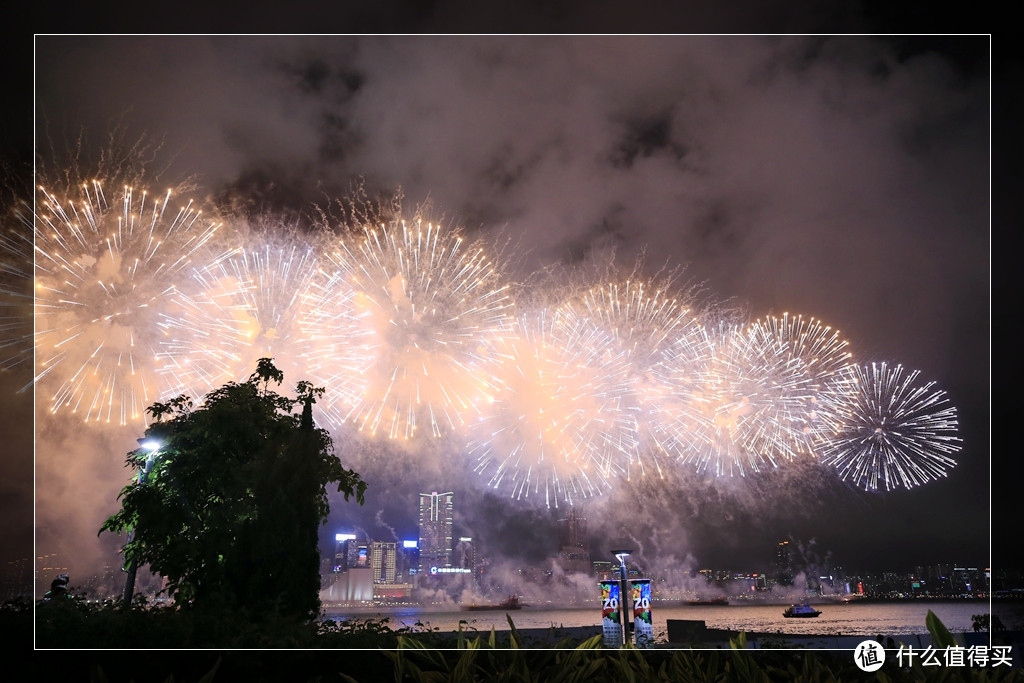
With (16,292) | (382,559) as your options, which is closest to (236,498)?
(16,292)

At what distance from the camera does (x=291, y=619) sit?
27.2 feet

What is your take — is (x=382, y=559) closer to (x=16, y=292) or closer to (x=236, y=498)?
(x=16, y=292)

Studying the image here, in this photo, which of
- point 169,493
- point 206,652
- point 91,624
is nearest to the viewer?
point 206,652

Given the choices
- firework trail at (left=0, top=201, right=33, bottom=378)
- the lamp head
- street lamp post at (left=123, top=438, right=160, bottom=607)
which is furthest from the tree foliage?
the lamp head

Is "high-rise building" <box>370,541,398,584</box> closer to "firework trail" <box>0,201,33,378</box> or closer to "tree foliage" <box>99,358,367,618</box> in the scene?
"firework trail" <box>0,201,33,378</box>

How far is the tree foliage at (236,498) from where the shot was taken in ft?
34.6

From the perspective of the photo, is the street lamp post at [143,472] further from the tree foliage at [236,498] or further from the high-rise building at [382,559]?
the high-rise building at [382,559]

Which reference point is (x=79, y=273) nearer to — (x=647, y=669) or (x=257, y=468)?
(x=257, y=468)

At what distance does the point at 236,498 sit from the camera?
13.0m

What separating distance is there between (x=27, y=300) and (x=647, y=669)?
57.7 ft

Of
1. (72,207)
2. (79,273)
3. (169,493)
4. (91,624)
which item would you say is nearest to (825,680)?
(91,624)

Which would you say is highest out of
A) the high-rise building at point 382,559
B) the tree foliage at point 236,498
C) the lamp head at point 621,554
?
the tree foliage at point 236,498

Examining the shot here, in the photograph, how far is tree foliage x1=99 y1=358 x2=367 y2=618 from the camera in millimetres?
10539

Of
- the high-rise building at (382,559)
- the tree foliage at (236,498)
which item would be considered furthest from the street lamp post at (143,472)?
the high-rise building at (382,559)
